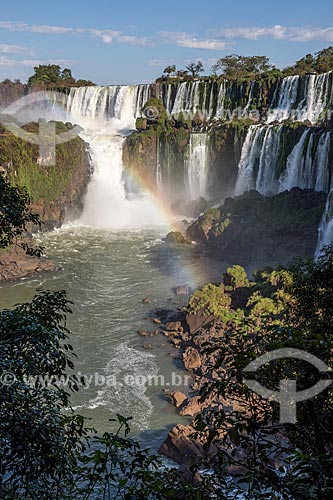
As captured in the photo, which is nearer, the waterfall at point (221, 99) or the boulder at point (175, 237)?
the boulder at point (175, 237)

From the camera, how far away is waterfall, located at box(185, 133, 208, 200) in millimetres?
35531

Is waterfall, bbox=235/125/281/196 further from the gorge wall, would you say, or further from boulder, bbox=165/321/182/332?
boulder, bbox=165/321/182/332

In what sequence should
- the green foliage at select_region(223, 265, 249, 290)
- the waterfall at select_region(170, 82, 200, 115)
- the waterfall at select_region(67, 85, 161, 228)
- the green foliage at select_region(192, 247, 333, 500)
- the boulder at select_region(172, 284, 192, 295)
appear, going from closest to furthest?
1. the green foliage at select_region(192, 247, 333, 500)
2. the green foliage at select_region(223, 265, 249, 290)
3. the boulder at select_region(172, 284, 192, 295)
4. the waterfall at select_region(67, 85, 161, 228)
5. the waterfall at select_region(170, 82, 200, 115)

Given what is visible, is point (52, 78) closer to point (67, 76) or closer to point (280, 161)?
point (67, 76)

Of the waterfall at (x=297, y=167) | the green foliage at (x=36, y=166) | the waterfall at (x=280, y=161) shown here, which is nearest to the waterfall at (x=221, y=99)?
the waterfall at (x=280, y=161)

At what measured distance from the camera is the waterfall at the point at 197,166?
35531 mm

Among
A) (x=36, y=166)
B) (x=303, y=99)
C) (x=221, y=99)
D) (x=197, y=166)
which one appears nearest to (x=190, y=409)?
(x=36, y=166)

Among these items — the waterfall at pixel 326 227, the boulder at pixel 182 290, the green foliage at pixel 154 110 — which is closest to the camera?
the waterfall at pixel 326 227

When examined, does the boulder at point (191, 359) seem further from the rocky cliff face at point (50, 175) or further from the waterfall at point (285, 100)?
the waterfall at point (285, 100)

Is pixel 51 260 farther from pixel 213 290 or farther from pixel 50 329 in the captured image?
pixel 50 329

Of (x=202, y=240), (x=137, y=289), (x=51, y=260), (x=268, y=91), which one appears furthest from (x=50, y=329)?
(x=268, y=91)

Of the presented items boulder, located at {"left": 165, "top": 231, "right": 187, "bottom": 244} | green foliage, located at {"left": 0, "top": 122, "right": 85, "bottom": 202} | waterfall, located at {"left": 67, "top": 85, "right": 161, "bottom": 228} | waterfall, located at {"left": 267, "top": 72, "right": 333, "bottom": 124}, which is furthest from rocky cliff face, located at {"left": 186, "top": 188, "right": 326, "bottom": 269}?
green foliage, located at {"left": 0, "top": 122, "right": 85, "bottom": 202}

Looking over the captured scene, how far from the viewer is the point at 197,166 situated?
36094 millimetres

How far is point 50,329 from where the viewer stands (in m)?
Answer: 5.98
